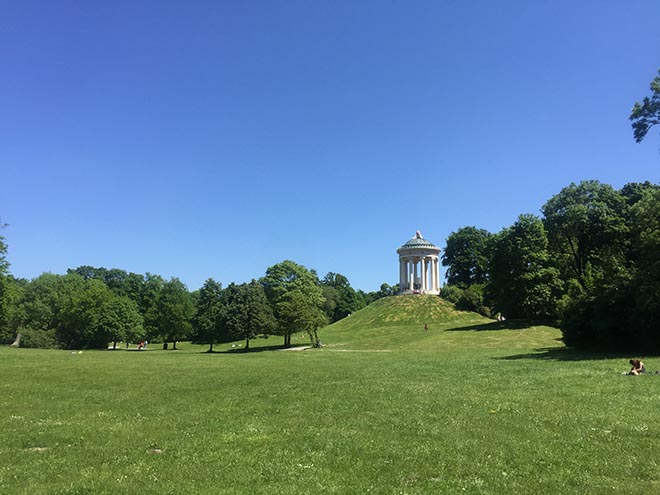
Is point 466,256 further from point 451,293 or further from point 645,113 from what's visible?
point 645,113

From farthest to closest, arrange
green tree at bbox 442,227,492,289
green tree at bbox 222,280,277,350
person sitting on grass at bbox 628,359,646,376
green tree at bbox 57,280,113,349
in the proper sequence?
green tree at bbox 442,227,492,289, green tree at bbox 57,280,113,349, green tree at bbox 222,280,277,350, person sitting on grass at bbox 628,359,646,376

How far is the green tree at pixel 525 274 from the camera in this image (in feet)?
209

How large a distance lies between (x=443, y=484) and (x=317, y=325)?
2129 inches

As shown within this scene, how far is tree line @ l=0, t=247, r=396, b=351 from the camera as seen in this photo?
6400 cm

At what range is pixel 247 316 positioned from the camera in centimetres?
6412

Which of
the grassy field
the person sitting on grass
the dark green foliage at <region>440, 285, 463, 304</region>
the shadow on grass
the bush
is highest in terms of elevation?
the dark green foliage at <region>440, 285, 463, 304</region>

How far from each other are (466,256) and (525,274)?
162ft

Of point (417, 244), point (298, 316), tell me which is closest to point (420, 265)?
point (417, 244)

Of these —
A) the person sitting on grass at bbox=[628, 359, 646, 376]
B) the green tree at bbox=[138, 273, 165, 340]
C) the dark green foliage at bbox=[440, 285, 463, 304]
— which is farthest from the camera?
the dark green foliage at bbox=[440, 285, 463, 304]

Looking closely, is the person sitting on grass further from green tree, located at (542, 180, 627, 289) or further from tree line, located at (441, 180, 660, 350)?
green tree, located at (542, 180, 627, 289)

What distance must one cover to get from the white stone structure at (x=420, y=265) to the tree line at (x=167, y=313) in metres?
29.2

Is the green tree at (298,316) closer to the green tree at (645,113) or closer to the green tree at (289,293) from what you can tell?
the green tree at (289,293)

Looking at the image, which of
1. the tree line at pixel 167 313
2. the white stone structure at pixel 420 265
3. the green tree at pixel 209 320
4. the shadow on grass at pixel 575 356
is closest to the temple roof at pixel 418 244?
the white stone structure at pixel 420 265

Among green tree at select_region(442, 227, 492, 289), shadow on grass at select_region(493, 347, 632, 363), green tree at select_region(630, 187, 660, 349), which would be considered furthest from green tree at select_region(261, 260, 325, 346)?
green tree at select_region(442, 227, 492, 289)
